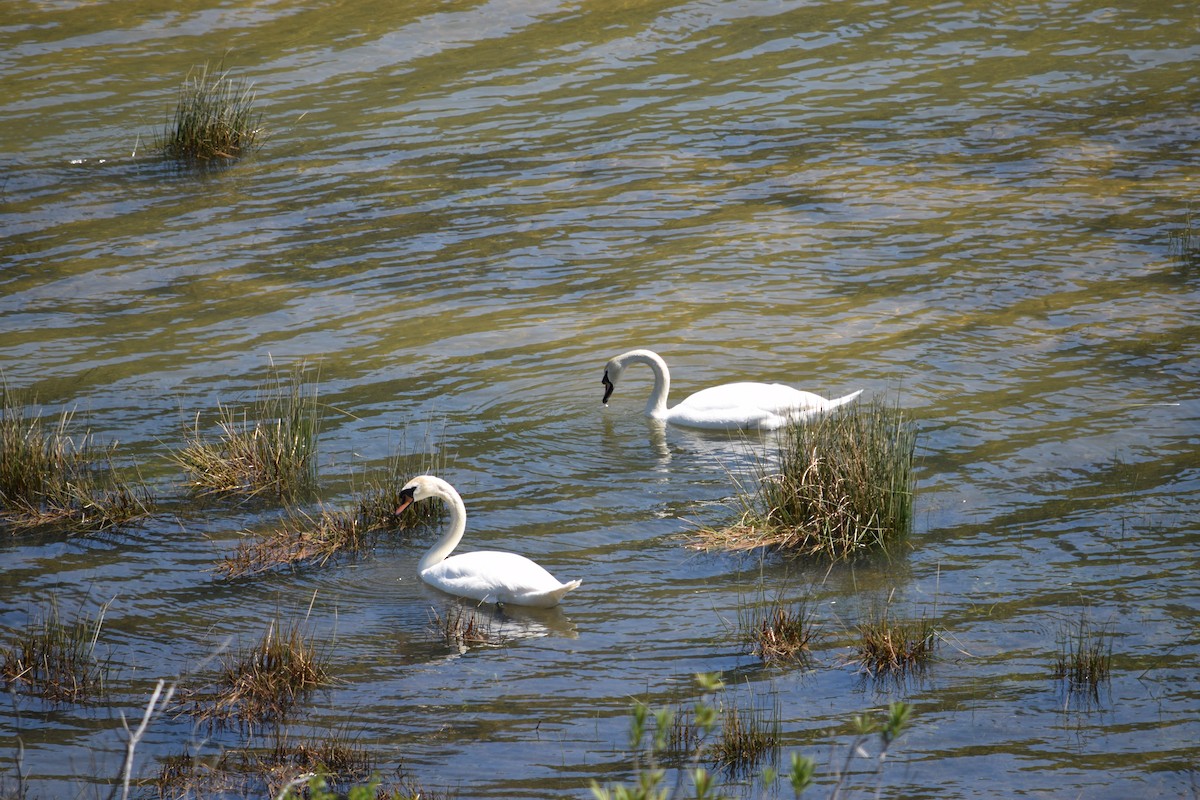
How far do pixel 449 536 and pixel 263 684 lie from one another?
1.86 meters

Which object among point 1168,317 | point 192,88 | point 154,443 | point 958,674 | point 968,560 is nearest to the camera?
point 958,674

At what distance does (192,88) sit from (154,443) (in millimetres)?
9492

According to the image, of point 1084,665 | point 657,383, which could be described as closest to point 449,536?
point 657,383

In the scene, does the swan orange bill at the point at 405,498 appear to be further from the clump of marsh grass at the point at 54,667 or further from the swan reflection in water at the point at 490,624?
the clump of marsh grass at the point at 54,667

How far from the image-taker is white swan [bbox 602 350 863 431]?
395 inches

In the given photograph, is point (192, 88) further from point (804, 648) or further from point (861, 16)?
point (804, 648)

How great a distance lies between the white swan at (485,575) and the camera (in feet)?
25.2

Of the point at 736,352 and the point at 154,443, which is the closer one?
the point at 154,443

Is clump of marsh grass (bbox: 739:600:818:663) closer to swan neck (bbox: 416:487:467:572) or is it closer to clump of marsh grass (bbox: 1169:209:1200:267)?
swan neck (bbox: 416:487:467:572)

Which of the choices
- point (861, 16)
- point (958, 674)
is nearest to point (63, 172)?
point (861, 16)

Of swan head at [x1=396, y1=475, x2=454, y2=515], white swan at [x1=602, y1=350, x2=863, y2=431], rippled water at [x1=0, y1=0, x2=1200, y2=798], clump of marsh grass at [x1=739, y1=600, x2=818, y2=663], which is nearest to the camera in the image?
rippled water at [x1=0, y1=0, x2=1200, y2=798]

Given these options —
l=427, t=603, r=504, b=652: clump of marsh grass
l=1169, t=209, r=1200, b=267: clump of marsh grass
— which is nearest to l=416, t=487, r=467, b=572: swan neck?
l=427, t=603, r=504, b=652: clump of marsh grass

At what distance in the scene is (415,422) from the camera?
10.5 m

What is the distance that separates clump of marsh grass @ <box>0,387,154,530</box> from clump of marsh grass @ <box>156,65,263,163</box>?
7703 mm
